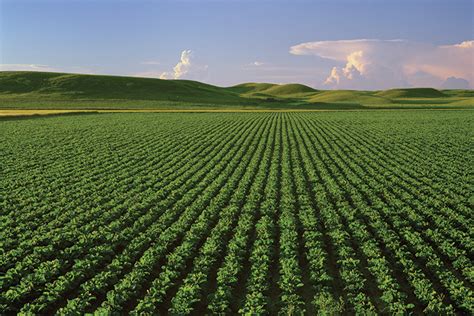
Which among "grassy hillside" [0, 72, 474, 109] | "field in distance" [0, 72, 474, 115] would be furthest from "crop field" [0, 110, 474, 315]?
"grassy hillside" [0, 72, 474, 109]

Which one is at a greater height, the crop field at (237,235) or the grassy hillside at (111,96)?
the grassy hillside at (111,96)

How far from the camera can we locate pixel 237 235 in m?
13.0

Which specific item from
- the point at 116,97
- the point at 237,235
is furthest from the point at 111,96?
the point at 237,235

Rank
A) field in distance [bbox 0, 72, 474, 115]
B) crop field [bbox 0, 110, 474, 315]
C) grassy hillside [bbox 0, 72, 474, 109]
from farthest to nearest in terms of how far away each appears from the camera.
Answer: grassy hillside [bbox 0, 72, 474, 109]
field in distance [bbox 0, 72, 474, 115]
crop field [bbox 0, 110, 474, 315]

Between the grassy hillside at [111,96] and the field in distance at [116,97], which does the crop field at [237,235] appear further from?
the grassy hillside at [111,96]

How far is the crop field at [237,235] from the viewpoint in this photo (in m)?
9.45

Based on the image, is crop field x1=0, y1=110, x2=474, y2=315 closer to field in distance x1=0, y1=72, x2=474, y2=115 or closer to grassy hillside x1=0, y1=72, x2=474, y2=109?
field in distance x1=0, y1=72, x2=474, y2=115

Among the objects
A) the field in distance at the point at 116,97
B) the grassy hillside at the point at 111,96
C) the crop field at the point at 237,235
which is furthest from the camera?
the grassy hillside at the point at 111,96

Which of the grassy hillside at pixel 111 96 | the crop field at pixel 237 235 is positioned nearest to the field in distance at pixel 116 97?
the grassy hillside at pixel 111 96

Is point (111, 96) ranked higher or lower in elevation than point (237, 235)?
higher

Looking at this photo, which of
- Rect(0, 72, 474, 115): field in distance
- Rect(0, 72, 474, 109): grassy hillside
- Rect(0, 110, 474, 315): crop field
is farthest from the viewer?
Rect(0, 72, 474, 109): grassy hillside

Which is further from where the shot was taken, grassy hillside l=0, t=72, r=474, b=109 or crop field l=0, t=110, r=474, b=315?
grassy hillside l=0, t=72, r=474, b=109

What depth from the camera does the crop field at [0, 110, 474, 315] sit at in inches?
372

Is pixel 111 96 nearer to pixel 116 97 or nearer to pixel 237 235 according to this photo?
pixel 116 97
